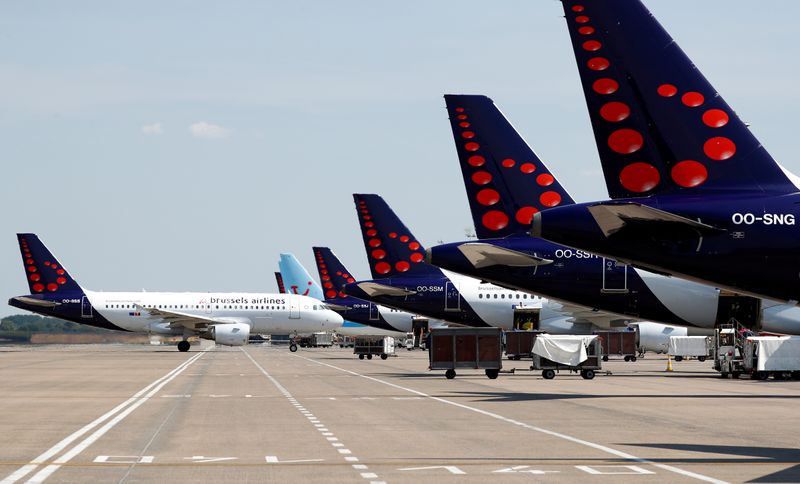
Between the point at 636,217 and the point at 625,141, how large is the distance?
2800 millimetres

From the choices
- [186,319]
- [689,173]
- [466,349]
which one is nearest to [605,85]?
[689,173]

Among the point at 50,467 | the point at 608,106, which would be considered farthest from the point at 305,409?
the point at 50,467

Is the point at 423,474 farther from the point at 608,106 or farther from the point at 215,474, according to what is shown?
the point at 608,106

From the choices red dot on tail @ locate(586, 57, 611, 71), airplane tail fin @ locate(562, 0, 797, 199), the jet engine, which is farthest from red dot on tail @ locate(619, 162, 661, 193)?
the jet engine

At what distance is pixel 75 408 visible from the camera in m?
31.4

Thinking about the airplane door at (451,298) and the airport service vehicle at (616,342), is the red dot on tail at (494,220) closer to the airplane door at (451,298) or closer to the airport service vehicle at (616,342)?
the airplane door at (451,298)

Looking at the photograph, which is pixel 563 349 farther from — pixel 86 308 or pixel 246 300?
pixel 86 308

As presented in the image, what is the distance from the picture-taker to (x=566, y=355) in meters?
49.9

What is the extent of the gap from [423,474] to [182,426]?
9.92 metres

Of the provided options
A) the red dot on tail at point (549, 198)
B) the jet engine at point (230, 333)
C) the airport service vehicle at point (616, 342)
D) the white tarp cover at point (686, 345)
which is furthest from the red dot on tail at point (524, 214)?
the jet engine at point (230, 333)

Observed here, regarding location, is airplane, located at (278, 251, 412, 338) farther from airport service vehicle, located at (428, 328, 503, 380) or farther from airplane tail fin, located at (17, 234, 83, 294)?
airport service vehicle, located at (428, 328, 503, 380)

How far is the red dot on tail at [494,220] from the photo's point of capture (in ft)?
138

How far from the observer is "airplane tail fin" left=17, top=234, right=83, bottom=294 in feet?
332

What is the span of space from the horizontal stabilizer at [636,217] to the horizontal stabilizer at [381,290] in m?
37.2
